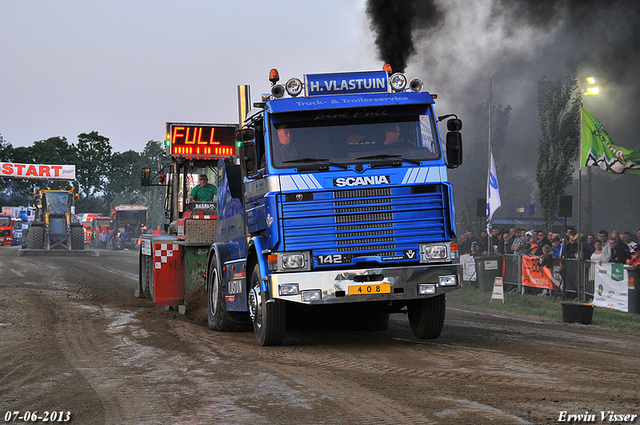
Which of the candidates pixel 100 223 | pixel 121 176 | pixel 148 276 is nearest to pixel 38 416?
pixel 148 276

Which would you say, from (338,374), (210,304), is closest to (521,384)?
(338,374)

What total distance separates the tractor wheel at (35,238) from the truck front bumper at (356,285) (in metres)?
31.7

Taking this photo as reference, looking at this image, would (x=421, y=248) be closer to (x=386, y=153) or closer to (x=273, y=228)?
(x=386, y=153)

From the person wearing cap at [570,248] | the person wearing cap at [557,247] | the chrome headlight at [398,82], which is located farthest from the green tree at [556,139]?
the chrome headlight at [398,82]

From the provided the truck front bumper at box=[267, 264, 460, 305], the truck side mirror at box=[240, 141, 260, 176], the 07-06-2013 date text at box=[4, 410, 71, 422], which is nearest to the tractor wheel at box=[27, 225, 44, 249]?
the truck side mirror at box=[240, 141, 260, 176]

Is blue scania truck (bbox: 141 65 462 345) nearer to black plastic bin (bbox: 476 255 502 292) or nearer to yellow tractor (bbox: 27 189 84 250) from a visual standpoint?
black plastic bin (bbox: 476 255 502 292)

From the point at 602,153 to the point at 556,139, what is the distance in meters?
11.0

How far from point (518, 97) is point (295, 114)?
3274 centimetres

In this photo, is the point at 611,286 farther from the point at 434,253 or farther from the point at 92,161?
the point at 92,161

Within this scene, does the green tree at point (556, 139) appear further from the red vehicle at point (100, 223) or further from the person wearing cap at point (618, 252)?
the red vehicle at point (100, 223)

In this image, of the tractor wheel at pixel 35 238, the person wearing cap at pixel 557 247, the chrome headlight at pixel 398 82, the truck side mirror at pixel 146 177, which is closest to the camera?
the chrome headlight at pixel 398 82

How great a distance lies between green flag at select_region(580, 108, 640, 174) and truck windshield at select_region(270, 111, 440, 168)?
1168cm

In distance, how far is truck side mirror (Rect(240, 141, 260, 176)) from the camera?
8.81m

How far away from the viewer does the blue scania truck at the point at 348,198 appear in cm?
822
